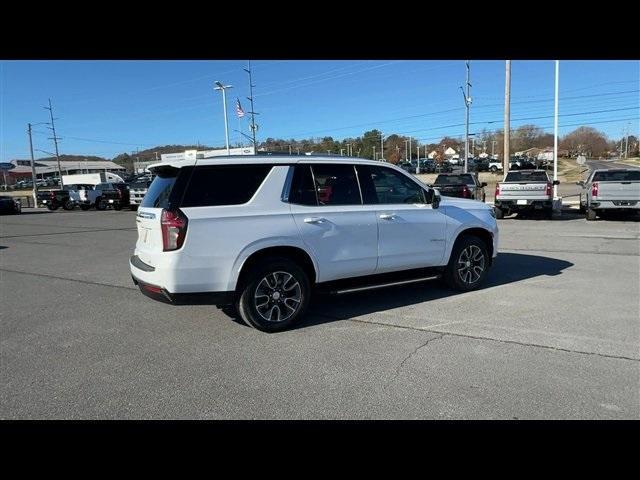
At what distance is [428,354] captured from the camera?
4.20 metres

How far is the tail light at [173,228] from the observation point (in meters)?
4.46

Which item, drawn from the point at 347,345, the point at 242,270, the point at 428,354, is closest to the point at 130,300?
the point at 242,270

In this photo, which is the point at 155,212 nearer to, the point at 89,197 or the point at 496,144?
the point at 89,197

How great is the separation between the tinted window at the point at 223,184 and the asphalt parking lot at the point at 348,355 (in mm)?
1468

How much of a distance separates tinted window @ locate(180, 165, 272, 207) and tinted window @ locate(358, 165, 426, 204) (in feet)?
4.49

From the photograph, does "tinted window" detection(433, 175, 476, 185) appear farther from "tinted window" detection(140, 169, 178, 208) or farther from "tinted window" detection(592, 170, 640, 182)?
"tinted window" detection(140, 169, 178, 208)

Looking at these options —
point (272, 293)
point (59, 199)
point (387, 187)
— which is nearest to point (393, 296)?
point (387, 187)

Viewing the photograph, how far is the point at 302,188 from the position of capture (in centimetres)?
517

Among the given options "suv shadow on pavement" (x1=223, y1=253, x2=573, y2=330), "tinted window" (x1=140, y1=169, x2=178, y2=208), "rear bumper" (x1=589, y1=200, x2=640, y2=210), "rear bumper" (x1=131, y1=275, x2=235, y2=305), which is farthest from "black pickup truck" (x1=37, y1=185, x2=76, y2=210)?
"rear bumper" (x1=589, y1=200, x2=640, y2=210)

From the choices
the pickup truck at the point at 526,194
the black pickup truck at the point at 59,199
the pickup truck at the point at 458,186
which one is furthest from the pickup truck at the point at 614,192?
the black pickup truck at the point at 59,199

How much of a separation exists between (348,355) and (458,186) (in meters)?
15.1
